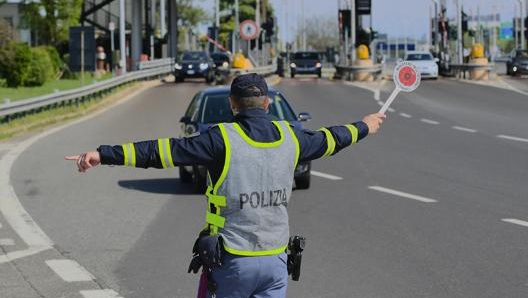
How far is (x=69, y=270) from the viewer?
28.9ft

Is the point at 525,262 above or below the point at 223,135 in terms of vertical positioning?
below

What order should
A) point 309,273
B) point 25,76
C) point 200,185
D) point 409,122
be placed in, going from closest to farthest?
point 309,273, point 200,185, point 409,122, point 25,76

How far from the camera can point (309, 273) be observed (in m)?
8.49

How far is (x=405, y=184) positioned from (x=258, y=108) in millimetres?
9755

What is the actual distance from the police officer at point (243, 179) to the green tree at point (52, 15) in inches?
2458

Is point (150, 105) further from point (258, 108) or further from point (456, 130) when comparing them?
point (258, 108)

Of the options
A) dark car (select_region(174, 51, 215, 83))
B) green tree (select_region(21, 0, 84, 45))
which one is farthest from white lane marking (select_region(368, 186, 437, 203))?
green tree (select_region(21, 0, 84, 45))

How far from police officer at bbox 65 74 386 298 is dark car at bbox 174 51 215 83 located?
154 ft

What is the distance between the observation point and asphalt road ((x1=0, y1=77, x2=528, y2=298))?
819 cm

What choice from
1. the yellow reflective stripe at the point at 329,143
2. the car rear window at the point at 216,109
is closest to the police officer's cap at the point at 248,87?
the yellow reflective stripe at the point at 329,143

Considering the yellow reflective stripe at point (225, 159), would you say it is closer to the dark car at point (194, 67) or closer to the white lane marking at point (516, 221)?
the white lane marking at point (516, 221)

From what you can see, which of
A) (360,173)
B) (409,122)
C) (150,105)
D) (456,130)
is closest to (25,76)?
(150,105)

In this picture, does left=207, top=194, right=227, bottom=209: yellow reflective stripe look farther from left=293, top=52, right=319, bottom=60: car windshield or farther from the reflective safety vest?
left=293, top=52, right=319, bottom=60: car windshield

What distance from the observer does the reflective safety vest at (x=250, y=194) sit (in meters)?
4.73
